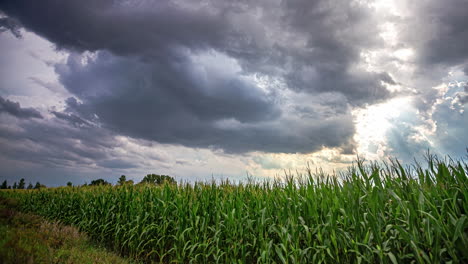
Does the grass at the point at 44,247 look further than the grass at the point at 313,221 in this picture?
Yes

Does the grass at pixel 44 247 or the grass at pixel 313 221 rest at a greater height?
the grass at pixel 313 221

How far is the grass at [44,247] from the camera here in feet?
20.9

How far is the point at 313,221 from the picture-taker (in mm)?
6074

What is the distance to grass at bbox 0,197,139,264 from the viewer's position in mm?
6363

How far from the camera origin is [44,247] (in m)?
8.07

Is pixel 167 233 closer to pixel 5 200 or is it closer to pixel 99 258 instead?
pixel 99 258

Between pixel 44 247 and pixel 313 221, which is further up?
pixel 313 221

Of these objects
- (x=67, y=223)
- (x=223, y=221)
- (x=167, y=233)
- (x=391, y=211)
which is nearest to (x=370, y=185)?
(x=391, y=211)

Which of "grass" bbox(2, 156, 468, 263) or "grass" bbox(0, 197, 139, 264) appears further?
"grass" bbox(0, 197, 139, 264)

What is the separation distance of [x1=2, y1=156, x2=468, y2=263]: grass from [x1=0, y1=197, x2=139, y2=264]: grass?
3.76 ft

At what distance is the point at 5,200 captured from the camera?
70.6 feet

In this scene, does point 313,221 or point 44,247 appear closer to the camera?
point 313,221

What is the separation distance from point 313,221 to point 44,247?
25.6ft

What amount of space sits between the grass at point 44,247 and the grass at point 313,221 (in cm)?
115
